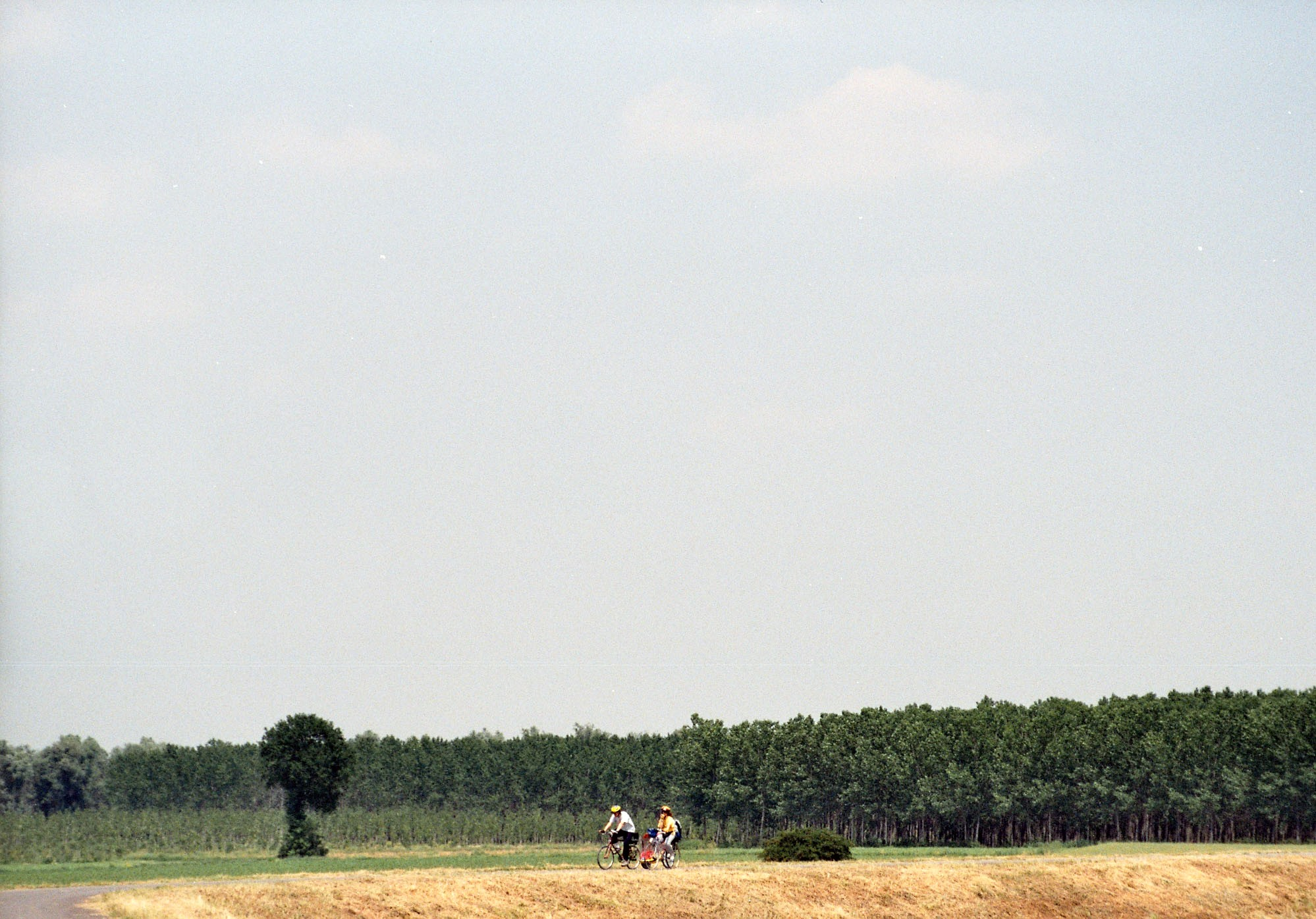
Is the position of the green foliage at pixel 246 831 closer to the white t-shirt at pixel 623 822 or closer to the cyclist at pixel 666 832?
the white t-shirt at pixel 623 822

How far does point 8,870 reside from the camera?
8512 centimetres

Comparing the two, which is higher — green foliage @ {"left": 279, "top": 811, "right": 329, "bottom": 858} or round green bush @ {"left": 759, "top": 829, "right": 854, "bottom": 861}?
round green bush @ {"left": 759, "top": 829, "right": 854, "bottom": 861}

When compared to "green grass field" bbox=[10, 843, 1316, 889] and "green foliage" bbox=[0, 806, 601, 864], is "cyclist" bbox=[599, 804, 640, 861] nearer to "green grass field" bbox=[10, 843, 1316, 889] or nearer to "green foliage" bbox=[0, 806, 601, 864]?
"green grass field" bbox=[10, 843, 1316, 889]

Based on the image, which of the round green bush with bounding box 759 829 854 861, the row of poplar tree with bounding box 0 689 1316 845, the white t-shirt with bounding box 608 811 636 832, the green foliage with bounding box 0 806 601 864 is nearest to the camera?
the white t-shirt with bounding box 608 811 636 832

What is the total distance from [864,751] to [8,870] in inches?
3269

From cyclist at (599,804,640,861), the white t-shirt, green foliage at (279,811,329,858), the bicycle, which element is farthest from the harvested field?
green foliage at (279,811,329,858)

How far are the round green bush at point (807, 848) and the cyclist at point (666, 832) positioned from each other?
974 cm

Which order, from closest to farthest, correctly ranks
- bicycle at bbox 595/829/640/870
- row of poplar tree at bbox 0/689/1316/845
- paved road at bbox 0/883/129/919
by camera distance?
1. paved road at bbox 0/883/129/919
2. bicycle at bbox 595/829/640/870
3. row of poplar tree at bbox 0/689/1316/845

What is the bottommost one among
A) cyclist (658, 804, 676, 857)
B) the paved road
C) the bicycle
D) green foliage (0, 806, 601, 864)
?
green foliage (0, 806, 601, 864)

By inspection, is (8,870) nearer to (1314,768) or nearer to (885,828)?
(885,828)

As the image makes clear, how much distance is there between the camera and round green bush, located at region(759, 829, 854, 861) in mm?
70875

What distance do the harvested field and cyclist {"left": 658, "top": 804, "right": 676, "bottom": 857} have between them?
150 cm

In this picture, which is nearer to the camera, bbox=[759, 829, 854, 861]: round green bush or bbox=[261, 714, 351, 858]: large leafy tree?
bbox=[759, 829, 854, 861]: round green bush

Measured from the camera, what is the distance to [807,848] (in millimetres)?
71062
